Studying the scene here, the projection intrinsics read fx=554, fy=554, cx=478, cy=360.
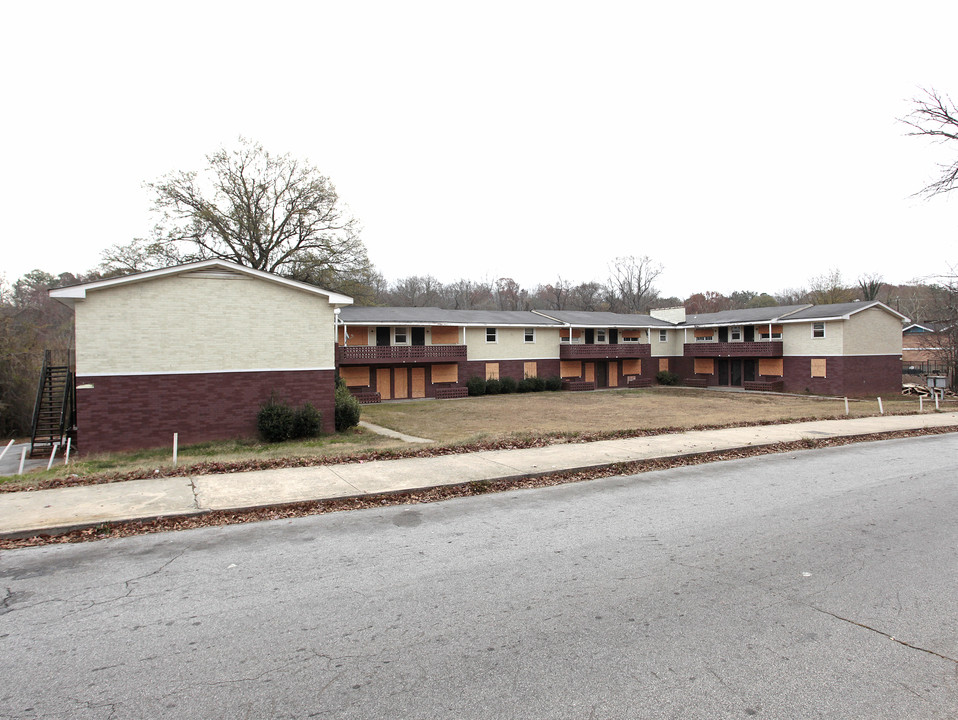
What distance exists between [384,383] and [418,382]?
99.5 inches

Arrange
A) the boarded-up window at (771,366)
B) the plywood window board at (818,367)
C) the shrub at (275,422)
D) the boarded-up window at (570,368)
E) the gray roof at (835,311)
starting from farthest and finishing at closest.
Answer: the boarded-up window at (570,368), the boarded-up window at (771,366), the plywood window board at (818,367), the gray roof at (835,311), the shrub at (275,422)

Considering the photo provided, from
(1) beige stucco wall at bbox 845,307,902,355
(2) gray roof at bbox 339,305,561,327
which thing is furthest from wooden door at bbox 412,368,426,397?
(1) beige stucco wall at bbox 845,307,902,355

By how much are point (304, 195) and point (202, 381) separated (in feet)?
82.4

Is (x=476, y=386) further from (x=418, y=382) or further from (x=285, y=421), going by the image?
(x=285, y=421)

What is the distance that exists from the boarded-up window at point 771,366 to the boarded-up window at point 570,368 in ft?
47.5

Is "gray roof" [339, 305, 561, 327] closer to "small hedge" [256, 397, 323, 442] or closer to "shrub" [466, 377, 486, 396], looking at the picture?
"shrub" [466, 377, 486, 396]

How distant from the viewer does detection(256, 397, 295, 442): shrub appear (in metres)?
18.8

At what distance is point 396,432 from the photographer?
2131cm

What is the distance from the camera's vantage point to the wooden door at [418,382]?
127 ft

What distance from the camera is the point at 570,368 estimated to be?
149 ft

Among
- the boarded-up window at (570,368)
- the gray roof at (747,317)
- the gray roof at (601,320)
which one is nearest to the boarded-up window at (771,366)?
the gray roof at (747,317)

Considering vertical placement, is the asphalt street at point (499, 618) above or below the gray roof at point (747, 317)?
below

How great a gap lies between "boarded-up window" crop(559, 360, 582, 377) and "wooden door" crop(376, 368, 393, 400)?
1459cm

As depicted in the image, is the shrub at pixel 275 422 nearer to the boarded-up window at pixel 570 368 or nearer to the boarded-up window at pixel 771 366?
the boarded-up window at pixel 570 368
